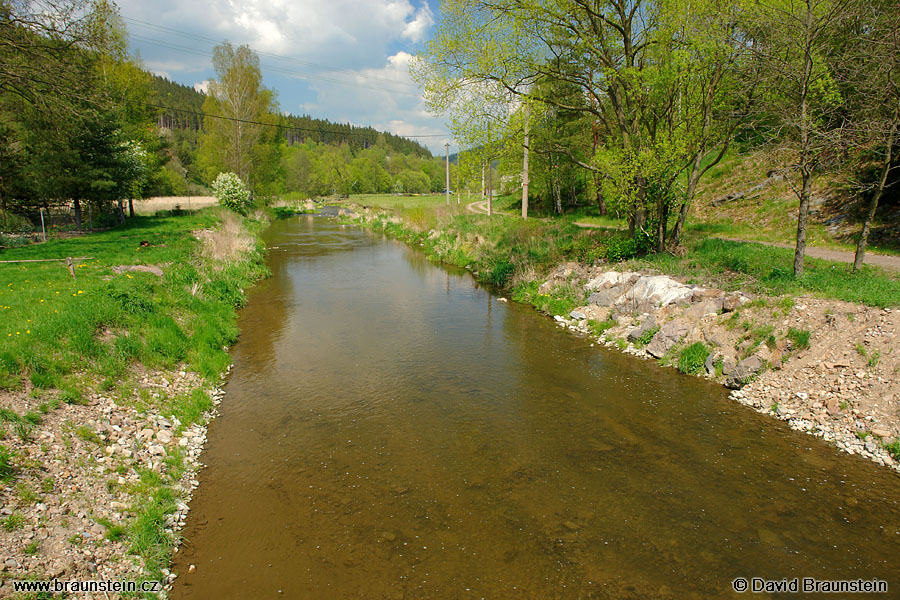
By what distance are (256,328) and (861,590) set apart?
583 inches

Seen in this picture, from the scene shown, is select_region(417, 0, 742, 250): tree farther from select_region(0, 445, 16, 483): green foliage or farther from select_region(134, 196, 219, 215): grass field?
select_region(134, 196, 219, 215): grass field

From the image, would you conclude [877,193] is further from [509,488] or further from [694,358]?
[509,488]

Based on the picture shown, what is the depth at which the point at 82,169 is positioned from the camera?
80.3ft

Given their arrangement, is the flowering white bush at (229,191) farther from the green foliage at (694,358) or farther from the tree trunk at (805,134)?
the tree trunk at (805,134)

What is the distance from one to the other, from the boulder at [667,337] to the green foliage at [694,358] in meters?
0.54

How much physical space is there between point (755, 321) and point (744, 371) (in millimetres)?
1395

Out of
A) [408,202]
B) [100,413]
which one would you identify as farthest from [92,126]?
[408,202]

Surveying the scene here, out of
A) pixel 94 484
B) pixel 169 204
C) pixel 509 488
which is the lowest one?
pixel 509 488

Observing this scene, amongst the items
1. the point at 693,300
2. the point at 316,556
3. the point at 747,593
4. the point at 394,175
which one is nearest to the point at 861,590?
the point at 747,593

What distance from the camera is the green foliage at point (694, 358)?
11297 mm

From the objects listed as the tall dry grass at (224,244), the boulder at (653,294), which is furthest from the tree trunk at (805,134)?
the tall dry grass at (224,244)

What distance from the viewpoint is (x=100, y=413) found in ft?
24.8

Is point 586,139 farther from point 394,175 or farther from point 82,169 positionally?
point 394,175

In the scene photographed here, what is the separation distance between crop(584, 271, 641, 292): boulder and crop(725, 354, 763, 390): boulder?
17.0ft
